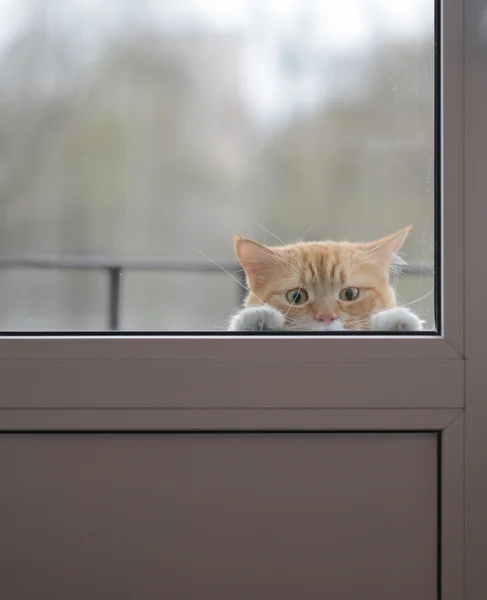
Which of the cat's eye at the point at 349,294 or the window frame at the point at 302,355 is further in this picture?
the cat's eye at the point at 349,294

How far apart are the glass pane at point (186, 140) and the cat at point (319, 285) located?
0.01m

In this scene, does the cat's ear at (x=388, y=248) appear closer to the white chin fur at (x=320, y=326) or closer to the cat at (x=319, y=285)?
the cat at (x=319, y=285)

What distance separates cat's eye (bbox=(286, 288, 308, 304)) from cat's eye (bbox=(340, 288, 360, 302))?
0.19 ft

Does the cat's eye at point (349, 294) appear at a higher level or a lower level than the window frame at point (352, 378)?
higher

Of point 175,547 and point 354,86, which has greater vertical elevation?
point 354,86

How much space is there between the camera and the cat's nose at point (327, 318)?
917 millimetres

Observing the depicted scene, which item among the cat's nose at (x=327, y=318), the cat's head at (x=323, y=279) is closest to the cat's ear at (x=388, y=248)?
the cat's head at (x=323, y=279)

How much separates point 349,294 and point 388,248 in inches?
3.5

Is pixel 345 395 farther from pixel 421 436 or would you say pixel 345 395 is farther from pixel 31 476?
pixel 31 476

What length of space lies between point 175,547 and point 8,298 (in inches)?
→ 16.7

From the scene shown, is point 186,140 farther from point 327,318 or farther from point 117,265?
point 327,318

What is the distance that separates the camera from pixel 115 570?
2.73 feet

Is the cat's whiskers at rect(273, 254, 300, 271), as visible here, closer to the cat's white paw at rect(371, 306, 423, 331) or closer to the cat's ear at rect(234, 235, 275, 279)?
the cat's ear at rect(234, 235, 275, 279)

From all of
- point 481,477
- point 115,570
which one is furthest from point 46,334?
point 481,477
